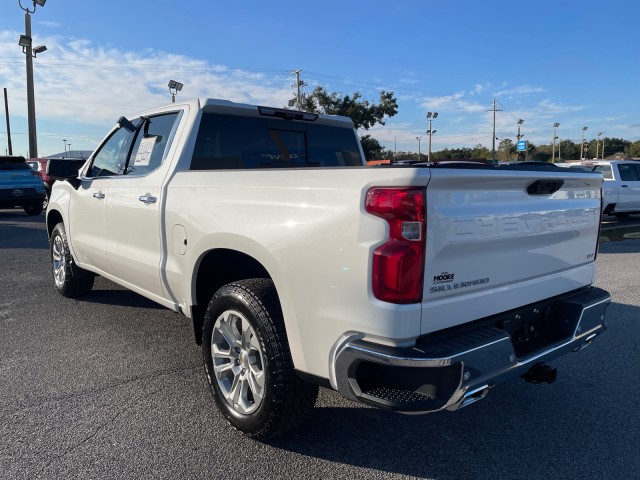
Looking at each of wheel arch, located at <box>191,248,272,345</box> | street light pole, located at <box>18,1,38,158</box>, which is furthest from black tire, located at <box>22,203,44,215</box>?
wheel arch, located at <box>191,248,272,345</box>

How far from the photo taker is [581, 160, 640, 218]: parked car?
14.9 meters

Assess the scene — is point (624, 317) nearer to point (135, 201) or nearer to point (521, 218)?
point (521, 218)

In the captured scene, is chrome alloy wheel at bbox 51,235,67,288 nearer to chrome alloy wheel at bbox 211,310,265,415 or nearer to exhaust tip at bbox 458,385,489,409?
chrome alloy wheel at bbox 211,310,265,415

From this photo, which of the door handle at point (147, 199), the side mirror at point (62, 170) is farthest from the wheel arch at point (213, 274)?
the side mirror at point (62, 170)

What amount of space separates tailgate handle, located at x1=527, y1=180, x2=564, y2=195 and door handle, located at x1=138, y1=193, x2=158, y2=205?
249 cm

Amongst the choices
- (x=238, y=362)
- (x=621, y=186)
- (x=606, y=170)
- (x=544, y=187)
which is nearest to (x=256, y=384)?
(x=238, y=362)

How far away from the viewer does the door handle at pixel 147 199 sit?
145 inches

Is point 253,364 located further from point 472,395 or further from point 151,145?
point 151,145

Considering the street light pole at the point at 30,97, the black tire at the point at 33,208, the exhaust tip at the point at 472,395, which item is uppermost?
the street light pole at the point at 30,97

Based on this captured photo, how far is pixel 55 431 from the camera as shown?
2971 mm

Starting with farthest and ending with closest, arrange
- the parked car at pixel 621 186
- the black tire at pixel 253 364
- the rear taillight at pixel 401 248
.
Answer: the parked car at pixel 621 186
the black tire at pixel 253 364
the rear taillight at pixel 401 248

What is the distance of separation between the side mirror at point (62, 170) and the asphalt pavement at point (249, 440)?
4.87ft

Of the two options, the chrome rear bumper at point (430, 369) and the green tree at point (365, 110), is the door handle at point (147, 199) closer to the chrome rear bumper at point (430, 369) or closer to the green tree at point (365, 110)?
the chrome rear bumper at point (430, 369)

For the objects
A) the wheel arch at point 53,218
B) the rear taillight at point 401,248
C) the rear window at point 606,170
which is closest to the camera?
the rear taillight at point 401,248
